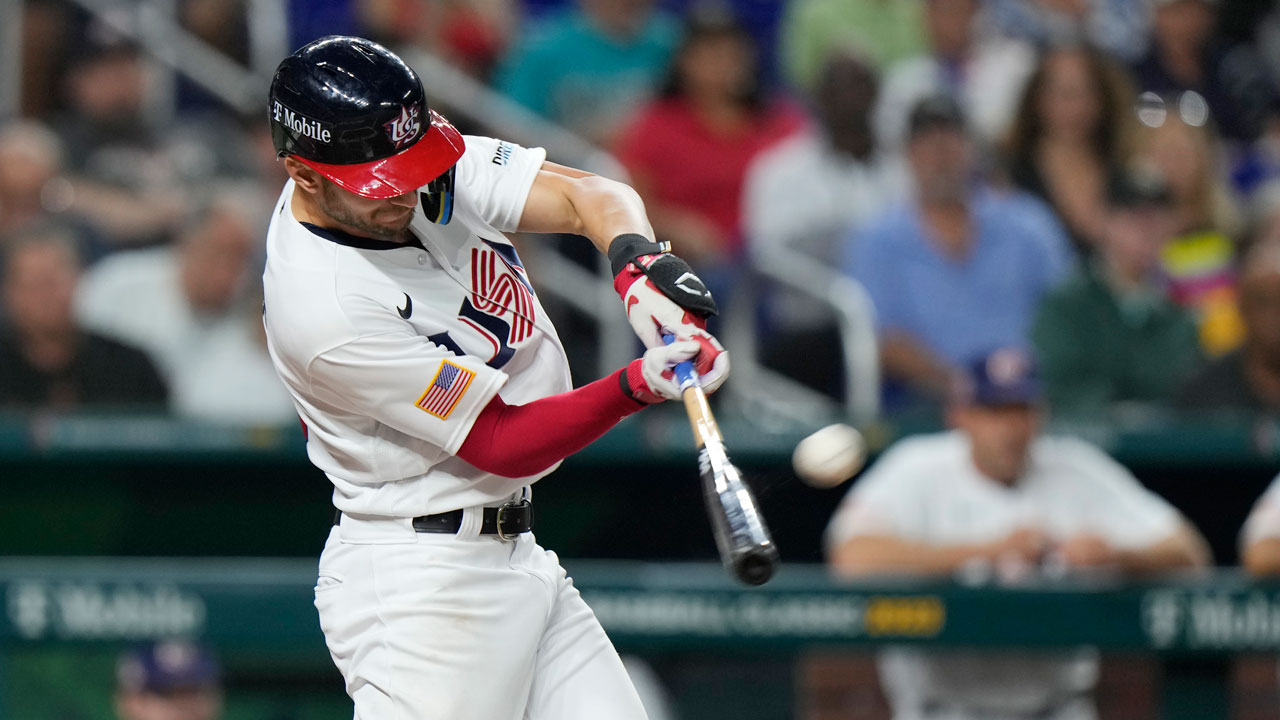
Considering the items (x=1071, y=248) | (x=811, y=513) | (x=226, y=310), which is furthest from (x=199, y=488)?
(x=1071, y=248)

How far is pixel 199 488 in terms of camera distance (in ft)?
19.2

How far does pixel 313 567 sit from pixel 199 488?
1067mm

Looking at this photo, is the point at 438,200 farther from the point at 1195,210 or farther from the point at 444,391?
the point at 1195,210

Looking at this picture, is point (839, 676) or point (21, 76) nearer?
point (839, 676)

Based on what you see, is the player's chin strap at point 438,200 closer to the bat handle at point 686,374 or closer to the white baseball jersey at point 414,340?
the white baseball jersey at point 414,340

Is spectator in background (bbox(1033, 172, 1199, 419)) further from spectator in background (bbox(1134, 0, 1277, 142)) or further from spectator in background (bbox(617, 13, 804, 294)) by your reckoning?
spectator in background (bbox(1134, 0, 1277, 142))

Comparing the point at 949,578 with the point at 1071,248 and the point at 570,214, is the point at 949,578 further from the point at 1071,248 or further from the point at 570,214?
the point at 1071,248

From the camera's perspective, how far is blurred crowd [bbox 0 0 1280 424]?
6059mm

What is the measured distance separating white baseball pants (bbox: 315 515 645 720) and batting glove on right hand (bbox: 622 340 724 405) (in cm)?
51

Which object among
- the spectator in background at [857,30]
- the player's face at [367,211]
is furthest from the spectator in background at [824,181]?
the player's face at [367,211]

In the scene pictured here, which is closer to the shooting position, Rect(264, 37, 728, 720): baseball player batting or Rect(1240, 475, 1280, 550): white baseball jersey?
Rect(264, 37, 728, 720): baseball player batting

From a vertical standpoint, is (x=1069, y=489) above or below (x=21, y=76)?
above

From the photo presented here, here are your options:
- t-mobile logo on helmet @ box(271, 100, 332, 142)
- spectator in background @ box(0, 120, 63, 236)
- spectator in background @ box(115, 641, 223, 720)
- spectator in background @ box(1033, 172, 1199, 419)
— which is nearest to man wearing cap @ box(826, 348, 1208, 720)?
spectator in background @ box(1033, 172, 1199, 419)

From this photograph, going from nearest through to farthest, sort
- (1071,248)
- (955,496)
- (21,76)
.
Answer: (955,496) → (1071,248) → (21,76)
